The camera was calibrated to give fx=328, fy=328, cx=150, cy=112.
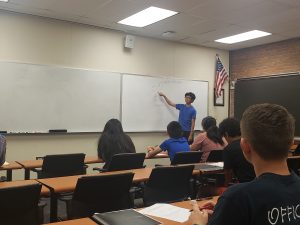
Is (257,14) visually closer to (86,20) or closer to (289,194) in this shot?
(86,20)

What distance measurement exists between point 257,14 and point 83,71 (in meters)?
3.08

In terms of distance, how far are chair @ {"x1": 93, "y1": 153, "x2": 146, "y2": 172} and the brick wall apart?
14.5ft

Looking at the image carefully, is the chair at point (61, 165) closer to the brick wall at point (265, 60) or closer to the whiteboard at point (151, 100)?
the whiteboard at point (151, 100)

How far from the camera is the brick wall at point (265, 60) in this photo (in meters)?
6.67

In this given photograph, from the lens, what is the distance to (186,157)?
3965 millimetres

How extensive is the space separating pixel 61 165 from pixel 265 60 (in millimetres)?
5274

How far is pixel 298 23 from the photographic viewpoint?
5.58 meters

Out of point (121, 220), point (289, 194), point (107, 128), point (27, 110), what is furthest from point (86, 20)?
point (289, 194)

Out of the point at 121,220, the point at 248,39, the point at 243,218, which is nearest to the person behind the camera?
the point at 243,218

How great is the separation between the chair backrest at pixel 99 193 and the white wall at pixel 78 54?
11.0 ft

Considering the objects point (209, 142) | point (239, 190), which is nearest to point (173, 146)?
point (209, 142)

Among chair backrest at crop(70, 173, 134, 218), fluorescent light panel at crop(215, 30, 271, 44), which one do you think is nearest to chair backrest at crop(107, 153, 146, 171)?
chair backrest at crop(70, 173, 134, 218)

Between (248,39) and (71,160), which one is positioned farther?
(248,39)

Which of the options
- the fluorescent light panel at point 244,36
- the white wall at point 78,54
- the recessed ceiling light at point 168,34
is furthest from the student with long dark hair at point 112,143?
the fluorescent light panel at point 244,36
